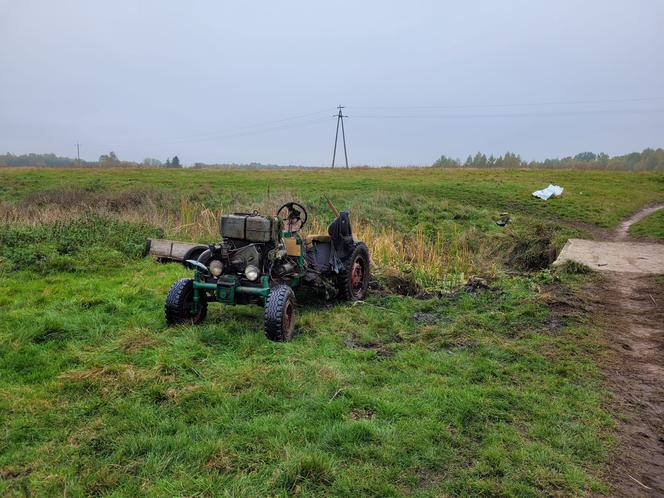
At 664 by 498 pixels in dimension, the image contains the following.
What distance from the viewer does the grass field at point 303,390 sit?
301 centimetres

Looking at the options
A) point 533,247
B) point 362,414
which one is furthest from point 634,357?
point 533,247

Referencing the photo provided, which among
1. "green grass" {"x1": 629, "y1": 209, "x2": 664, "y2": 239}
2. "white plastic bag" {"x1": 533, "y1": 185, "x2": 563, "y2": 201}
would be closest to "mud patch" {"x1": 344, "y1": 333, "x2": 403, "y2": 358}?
"green grass" {"x1": 629, "y1": 209, "x2": 664, "y2": 239}

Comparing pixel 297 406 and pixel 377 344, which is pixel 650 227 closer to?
pixel 377 344

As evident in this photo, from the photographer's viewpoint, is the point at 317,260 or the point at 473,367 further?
the point at 317,260

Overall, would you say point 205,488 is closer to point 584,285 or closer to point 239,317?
point 239,317

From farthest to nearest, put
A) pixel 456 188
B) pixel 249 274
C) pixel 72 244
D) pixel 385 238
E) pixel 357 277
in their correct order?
pixel 456 188, pixel 385 238, pixel 72 244, pixel 357 277, pixel 249 274

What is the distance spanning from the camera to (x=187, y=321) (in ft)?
18.7

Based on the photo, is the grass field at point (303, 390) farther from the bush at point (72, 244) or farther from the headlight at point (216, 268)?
the headlight at point (216, 268)

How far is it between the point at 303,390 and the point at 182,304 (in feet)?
7.15

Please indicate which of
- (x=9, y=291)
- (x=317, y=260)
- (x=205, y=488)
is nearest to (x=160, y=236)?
(x=9, y=291)

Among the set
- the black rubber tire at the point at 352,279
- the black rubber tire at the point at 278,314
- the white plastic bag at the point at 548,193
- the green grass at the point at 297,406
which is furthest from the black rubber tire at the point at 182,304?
the white plastic bag at the point at 548,193

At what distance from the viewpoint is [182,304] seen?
561 cm

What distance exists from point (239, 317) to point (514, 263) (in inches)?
307

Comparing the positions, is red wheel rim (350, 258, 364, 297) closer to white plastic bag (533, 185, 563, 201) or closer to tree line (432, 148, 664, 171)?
white plastic bag (533, 185, 563, 201)
